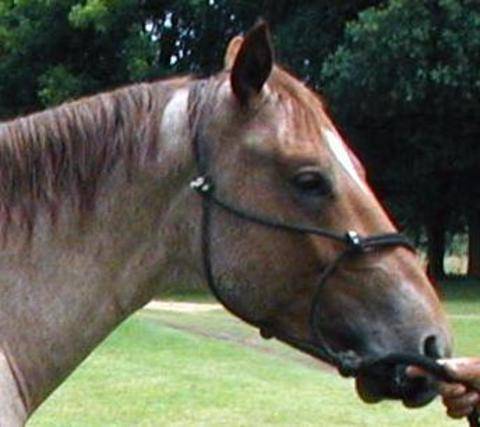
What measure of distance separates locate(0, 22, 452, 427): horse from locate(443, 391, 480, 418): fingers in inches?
15.1

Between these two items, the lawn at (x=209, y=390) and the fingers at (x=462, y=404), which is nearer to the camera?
the fingers at (x=462, y=404)

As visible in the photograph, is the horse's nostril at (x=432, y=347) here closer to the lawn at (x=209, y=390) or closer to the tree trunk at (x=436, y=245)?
the lawn at (x=209, y=390)

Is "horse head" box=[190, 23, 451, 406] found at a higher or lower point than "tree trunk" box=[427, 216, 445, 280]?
higher

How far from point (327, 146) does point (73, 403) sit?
8.59m

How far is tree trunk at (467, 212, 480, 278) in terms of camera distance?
34344 mm

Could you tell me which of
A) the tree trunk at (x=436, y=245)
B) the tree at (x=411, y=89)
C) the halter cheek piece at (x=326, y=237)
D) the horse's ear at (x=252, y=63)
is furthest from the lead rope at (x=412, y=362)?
the tree trunk at (x=436, y=245)

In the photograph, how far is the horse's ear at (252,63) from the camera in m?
3.18

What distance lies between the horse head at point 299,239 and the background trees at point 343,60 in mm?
23552

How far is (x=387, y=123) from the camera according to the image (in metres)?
30.2

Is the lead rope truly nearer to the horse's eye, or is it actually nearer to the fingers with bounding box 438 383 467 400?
the fingers with bounding box 438 383 467 400

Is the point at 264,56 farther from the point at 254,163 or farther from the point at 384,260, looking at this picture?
the point at 384,260

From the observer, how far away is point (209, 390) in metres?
12.5

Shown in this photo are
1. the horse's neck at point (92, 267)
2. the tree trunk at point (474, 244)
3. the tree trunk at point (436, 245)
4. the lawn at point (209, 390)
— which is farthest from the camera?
the tree trunk at point (436, 245)

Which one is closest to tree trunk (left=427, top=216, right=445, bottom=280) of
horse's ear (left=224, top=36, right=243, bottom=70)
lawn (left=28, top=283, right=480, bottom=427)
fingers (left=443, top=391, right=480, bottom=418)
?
lawn (left=28, top=283, right=480, bottom=427)
